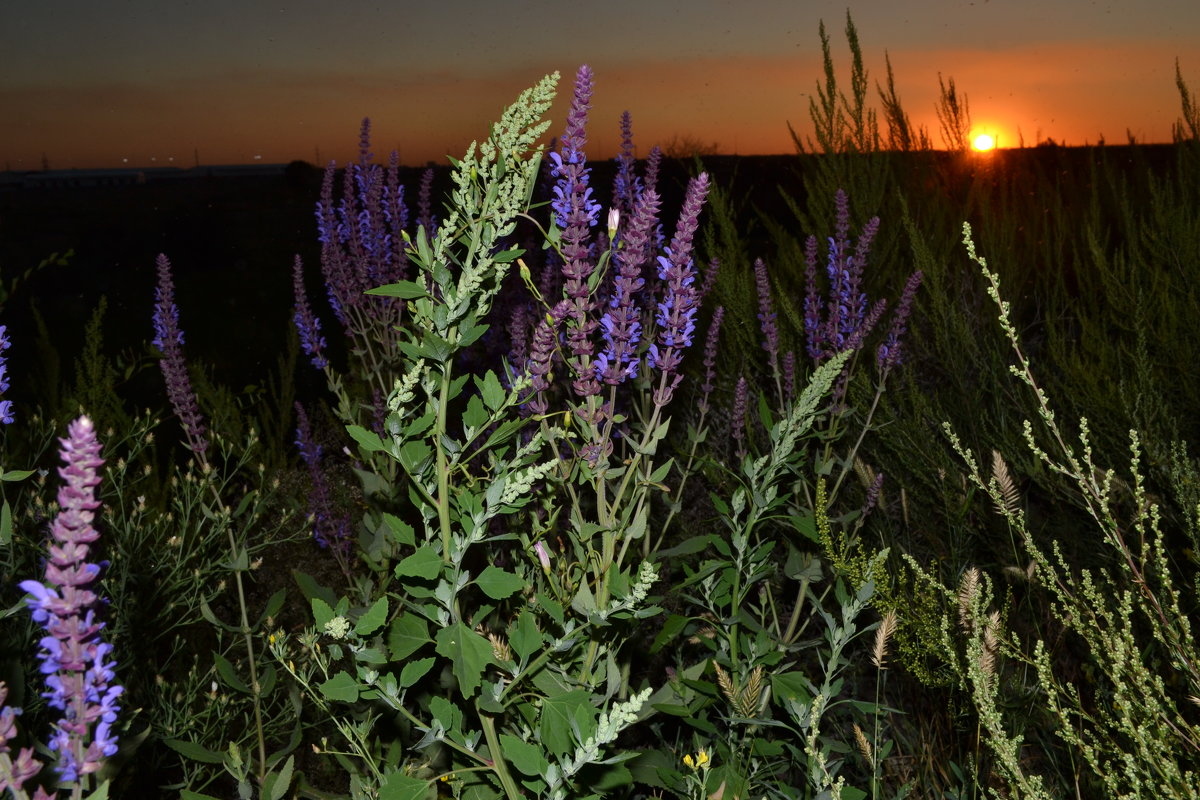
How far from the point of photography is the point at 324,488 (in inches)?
126

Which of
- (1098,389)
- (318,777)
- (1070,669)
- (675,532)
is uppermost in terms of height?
(1098,389)

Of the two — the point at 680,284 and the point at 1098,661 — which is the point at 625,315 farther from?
the point at 1098,661

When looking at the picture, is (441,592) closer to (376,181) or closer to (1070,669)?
(376,181)

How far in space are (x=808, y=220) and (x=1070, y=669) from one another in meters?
2.49

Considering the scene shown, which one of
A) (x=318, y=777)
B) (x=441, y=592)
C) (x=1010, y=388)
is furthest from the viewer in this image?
(x=1010, y=388)

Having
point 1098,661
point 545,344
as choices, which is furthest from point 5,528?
point 1098,661

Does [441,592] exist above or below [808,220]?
below

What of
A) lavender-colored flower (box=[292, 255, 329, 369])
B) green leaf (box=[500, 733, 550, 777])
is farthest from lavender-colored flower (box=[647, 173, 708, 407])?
lavender-colored flower (box=[292, 255, 329, 369])

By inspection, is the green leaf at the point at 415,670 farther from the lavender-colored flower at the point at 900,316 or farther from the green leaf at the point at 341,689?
the lavender-colored flower at the point at 900,316

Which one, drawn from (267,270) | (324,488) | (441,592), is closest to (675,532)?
(324,488)

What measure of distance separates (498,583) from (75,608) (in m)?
0.73

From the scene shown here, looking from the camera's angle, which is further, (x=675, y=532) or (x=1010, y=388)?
(x=1010, y=388)

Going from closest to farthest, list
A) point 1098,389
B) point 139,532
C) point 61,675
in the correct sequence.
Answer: point 61,675 → point 139,532 → point 1098,389

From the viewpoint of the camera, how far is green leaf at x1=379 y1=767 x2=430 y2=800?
5.02 ft
